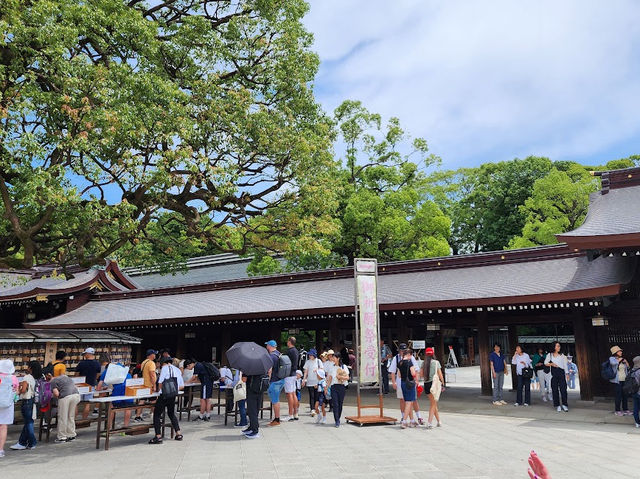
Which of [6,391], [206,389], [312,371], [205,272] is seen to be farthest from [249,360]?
[205,272]

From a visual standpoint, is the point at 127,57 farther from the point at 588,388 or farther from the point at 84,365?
the point at 588,388

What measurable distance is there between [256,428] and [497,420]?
620cm

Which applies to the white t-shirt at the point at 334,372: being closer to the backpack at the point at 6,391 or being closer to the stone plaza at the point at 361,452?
the stone plaza at the point at 361,452

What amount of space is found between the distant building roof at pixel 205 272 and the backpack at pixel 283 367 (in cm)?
2758

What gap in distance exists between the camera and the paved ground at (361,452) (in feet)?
23.4

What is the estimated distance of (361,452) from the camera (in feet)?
27.5

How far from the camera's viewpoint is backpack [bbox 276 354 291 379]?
1120cm

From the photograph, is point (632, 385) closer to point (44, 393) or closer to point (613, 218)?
point (613, 218)

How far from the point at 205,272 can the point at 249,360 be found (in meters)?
32.4

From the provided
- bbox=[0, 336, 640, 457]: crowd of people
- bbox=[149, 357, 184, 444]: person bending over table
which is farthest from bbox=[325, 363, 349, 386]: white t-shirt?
bbox=[149, 357, 184, 444]: person bending over table

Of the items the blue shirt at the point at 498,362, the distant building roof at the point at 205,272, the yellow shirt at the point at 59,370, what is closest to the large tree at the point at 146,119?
the yellow shirt at the point at 59,370

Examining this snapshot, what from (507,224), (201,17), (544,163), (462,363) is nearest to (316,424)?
(201,17)

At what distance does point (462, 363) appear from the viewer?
127 feet

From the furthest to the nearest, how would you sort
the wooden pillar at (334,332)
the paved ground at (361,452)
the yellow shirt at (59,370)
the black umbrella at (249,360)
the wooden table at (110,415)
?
1. the wooden pillar at (334,332)
2. the yellow shirt at (59,370)
3. the black umbrella at (249,360)
4. the wooden table at (110,415)
5. the paved ground at (361,452)
